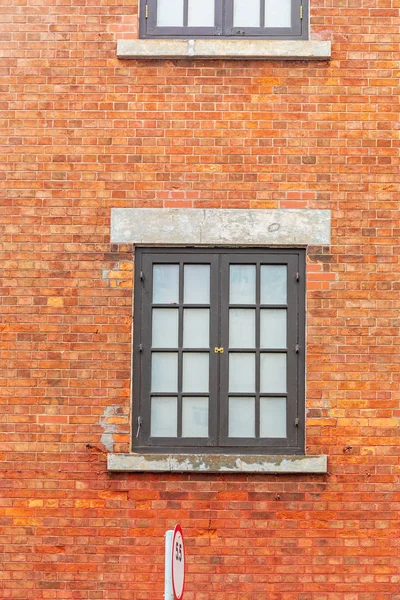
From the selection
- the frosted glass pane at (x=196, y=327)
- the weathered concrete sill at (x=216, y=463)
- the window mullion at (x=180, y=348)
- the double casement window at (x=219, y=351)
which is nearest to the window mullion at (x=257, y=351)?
the double casement window at (x=219, y=351)

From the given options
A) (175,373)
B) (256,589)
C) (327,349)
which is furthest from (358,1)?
(256,589)

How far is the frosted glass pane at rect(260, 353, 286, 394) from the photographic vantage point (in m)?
8.88

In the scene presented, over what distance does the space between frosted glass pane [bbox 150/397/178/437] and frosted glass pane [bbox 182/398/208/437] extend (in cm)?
8

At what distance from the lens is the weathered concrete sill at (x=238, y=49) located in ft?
29.6

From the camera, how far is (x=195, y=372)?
8.91m

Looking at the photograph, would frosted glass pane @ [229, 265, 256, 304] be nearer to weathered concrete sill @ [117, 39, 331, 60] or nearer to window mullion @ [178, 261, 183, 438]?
window mullion @ [178, 261, 183, 438]

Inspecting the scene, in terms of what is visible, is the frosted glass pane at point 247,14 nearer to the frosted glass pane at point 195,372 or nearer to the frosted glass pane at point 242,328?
the frosted glass pane at point 242,328

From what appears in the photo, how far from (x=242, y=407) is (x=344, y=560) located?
152cm

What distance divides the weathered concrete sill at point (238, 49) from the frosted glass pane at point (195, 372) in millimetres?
2617

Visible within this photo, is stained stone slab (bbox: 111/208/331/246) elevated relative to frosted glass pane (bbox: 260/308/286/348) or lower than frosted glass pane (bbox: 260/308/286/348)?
elevated

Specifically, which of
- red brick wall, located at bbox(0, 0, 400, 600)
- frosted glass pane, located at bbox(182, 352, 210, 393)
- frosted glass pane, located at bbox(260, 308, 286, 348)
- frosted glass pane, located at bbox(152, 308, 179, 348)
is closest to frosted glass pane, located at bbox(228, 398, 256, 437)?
frosted glass pane, located at bbox(182, 352, 210, 393)

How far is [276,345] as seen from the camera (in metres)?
8.92

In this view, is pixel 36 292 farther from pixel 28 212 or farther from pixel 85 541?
pixel 85 541

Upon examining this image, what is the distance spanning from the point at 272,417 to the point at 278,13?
360cm
